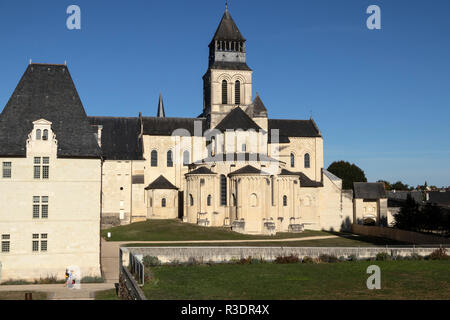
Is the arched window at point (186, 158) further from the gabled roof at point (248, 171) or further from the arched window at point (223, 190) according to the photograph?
the gabled roof at point (248, 171)

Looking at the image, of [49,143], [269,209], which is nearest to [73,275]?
[49,143]

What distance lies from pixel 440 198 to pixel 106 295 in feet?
251

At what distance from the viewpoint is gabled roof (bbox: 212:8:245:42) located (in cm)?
6669

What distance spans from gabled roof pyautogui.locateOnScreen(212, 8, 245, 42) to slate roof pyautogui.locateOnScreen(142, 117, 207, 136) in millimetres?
12098

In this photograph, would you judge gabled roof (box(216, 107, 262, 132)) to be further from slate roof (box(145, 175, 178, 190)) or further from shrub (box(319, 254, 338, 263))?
shrub (box(319, 254, 338, 263))

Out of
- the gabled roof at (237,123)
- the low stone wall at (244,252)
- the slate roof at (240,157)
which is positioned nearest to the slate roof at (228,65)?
the gabled roof at (237,123)

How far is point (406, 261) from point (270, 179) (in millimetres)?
26319

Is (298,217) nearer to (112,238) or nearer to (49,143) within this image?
(112,238)

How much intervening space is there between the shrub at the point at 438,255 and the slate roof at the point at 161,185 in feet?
125

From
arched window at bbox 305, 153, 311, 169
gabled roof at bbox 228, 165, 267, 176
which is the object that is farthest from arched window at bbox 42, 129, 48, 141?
arched window at bbox 305, 153, 311, 169

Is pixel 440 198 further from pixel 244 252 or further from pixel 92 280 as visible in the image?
pixel 92 280

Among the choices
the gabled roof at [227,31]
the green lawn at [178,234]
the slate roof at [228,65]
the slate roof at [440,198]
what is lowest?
the green lawn at [178,234]

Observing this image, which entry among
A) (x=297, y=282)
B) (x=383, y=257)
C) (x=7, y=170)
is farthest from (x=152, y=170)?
(x=297, y=282)

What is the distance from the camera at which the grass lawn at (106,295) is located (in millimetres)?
21808
